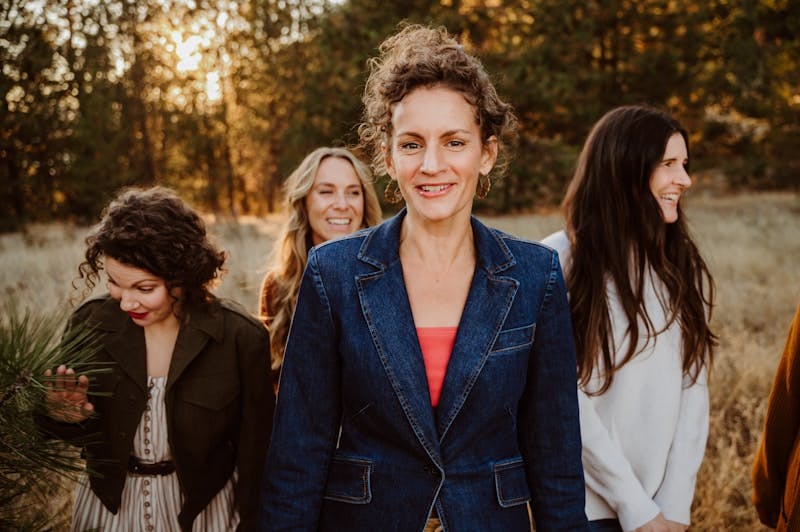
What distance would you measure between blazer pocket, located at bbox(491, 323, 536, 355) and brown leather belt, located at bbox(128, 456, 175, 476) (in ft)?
4.44

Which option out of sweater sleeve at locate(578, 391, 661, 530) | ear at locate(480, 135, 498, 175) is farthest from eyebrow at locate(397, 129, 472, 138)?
sweater sleeve at locate(578, 391, 661, 530)

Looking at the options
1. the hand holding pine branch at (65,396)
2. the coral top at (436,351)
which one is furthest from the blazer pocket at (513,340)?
the hand holding pine branch at (65,396)

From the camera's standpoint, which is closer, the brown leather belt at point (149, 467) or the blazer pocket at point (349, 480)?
the blazer pocket at point (349, 480)

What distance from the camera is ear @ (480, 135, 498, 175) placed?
1.78m

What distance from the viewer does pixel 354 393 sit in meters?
1.62

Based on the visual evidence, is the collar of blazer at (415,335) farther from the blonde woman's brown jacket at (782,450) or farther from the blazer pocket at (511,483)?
the blonde woman's brown jacket at (782,450)

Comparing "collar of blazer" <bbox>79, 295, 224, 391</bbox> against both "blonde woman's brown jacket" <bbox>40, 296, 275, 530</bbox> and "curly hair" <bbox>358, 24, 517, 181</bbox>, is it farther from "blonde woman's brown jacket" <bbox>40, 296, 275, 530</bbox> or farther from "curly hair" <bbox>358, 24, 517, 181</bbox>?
"curly hair" <bbox>358, 24, 517, 181</bbox>

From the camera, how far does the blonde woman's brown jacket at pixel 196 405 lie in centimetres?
214

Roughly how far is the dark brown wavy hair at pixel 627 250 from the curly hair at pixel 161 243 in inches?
58.3

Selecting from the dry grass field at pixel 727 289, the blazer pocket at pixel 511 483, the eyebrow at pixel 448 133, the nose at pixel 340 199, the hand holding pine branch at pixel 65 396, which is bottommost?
the dry grass field at pixel 727 289

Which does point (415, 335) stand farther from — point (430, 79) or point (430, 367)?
point (430, 79)

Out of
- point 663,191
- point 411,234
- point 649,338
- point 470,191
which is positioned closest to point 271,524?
point 411,234

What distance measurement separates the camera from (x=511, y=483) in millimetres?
1645

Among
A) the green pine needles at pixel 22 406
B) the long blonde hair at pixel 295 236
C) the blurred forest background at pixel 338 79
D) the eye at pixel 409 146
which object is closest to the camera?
the green pine needles at pixel 22 406
